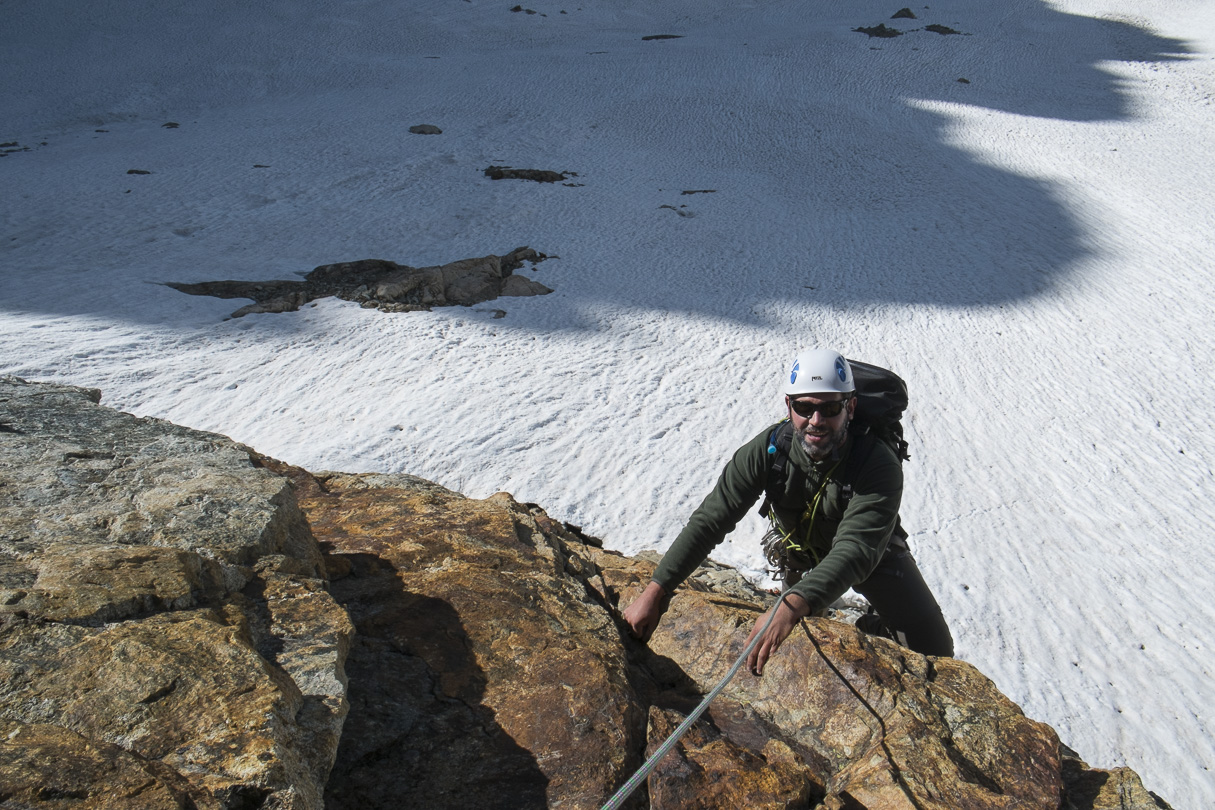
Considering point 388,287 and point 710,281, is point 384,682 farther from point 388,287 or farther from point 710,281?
point 710,281

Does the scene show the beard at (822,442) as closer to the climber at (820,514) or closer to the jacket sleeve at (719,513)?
the climber at (820,514)

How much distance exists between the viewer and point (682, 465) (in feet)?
22.1

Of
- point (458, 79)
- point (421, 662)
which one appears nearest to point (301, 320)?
point (421, 662)

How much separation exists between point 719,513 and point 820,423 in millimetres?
582

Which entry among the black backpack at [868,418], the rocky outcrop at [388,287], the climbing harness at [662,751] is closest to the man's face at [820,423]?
the black backpack at [868,418]

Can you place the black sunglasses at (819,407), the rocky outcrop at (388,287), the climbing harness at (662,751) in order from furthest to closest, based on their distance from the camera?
the rocky outcrop at (388,287) < the black sunglasses at (819,407) < the climbing harness at (662,751)

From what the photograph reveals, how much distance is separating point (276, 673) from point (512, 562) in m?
1.45

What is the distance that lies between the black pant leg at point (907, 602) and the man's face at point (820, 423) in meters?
0.77

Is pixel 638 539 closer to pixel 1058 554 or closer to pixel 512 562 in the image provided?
pixel 512 562

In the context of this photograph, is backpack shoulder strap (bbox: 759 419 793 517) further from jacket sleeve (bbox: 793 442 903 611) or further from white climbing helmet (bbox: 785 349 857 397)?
jacket sleeve (bbox: 793 442 903 611)

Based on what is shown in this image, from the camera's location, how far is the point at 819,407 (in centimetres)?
305

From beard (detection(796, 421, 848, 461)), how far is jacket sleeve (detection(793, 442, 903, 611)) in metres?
0.14

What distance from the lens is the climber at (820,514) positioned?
112 inches

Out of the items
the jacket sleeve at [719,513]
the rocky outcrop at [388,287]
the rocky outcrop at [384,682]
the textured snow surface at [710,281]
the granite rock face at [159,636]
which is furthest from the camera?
the rocky outcrop at [388,287]
